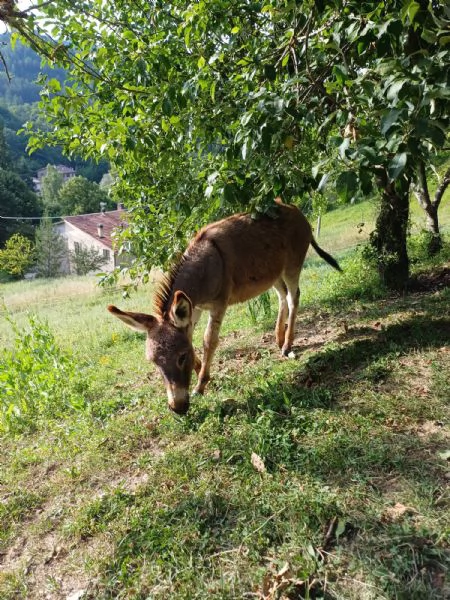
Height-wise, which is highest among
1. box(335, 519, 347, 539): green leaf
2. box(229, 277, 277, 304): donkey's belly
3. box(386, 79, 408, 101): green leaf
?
box(386, 79, 408, 101): green leaf

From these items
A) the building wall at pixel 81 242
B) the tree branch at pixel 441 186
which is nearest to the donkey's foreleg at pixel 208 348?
the tree branch at pixel 441 186

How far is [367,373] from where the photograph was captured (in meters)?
3.89

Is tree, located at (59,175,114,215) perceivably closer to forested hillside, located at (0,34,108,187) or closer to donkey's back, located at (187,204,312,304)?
forested hillside, located at (0,34,108,187)

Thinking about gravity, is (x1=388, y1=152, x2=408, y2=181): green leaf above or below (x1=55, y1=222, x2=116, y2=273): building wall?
above

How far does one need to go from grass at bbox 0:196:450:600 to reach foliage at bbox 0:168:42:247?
167ft

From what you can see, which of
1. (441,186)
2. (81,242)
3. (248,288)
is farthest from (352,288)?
(81,242)

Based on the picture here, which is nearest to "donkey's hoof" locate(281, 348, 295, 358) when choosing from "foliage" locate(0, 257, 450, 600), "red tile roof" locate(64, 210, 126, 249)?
"foliage" locate(0, 257, 450, 600)

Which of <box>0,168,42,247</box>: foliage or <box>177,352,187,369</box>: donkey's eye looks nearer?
<box>177,352,187,369</box>: donkey's eye

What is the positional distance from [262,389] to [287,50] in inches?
133

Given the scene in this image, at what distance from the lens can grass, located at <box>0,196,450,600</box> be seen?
2162 mm

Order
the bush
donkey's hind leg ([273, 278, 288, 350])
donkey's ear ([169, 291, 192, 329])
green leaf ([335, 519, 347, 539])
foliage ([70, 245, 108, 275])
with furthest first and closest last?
foliage ([70, 245, 108, 275]) < the bush < donkey's hind leg ([273, 278, 288, 350]) < donkey's ear ([169, 291, 192, 329]) < green leaf ([335, 519, 347, 539])

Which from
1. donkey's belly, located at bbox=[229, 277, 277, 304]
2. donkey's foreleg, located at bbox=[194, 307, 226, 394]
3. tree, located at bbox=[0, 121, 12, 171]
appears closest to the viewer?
donkey's foreleg, located at bbox=[194, 307, 226, 394]

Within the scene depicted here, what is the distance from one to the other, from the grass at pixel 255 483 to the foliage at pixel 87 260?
4034 cm

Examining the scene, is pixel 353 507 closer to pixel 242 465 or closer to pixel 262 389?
pixel 242 465
